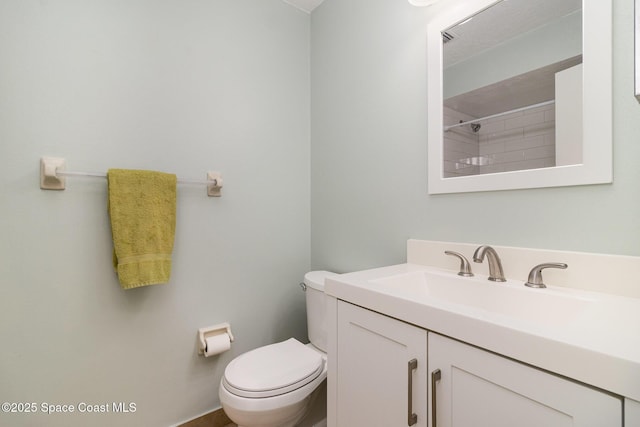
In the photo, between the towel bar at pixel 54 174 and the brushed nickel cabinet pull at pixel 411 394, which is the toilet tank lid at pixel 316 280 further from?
the towel bar at pixel 54 174

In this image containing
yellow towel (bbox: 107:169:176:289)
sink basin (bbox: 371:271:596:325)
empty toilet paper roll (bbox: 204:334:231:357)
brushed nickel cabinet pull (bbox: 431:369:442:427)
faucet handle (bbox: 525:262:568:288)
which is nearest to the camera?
brushed nickel cabinet pull (bbox: 431:369:442:427)

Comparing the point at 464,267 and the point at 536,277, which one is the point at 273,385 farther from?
the point at 536,277

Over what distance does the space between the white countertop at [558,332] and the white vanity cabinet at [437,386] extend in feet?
0.08

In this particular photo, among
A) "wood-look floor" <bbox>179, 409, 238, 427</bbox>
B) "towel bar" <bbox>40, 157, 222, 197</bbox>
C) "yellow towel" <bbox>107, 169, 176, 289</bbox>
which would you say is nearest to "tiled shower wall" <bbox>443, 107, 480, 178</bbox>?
"yellow towel" <bbox>107, 169, 176, 289</bbox>

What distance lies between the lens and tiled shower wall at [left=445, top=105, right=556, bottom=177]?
93 cm

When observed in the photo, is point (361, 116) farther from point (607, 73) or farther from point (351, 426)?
point (351, 426)

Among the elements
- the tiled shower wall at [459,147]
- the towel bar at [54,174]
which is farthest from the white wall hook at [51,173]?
the tiled shower wall at [459,147]

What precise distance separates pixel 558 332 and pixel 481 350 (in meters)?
0.14

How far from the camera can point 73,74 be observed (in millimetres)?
1169

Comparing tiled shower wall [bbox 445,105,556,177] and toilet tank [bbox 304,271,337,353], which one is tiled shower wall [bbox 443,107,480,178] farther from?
toilet tank [bbox 304,271,337,353]

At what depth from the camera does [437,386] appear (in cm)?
67

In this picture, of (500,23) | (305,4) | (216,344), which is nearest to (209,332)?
(216,344)

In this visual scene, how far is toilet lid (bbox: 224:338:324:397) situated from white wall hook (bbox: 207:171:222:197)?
0.84m

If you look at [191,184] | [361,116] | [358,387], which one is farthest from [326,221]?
[358,387]
